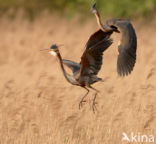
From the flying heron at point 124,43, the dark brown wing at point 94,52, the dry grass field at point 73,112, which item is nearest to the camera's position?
the dry grass field at point 73,112

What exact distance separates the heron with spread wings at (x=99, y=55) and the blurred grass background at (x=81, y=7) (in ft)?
29.1

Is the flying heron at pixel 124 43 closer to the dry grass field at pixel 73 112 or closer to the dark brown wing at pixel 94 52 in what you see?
the dark brown wing at pixel 94 52

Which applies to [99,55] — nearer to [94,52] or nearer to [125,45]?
[94,52]

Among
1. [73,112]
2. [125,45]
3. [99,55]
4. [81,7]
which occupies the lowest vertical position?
[73,112]

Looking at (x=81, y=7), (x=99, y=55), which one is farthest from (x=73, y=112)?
(x=81, y=7)

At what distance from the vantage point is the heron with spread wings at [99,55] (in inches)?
304

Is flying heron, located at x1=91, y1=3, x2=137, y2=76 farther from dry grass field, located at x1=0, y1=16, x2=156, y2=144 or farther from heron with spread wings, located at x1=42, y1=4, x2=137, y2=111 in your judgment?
dry grass field, located at x1=0, y1=16, x2=156, y2=144

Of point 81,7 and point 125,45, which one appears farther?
point 81,7

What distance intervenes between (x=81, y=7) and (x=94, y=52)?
12.2 m

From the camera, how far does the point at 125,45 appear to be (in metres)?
8.25

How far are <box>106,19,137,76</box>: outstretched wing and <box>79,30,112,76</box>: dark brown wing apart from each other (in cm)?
25

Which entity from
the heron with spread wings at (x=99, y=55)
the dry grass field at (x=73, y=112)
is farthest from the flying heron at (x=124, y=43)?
the dry grass field at (x=73, y=112)

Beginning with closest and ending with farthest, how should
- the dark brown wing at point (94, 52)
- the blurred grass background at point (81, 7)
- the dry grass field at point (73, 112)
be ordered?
1. the dry grass field at point (73, 112)
2. the dark brown wing at point (94, 52)
3. the blurred grass background at point (81, 7)

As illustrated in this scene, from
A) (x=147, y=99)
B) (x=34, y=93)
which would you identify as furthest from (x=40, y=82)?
(x=147, y=99)
